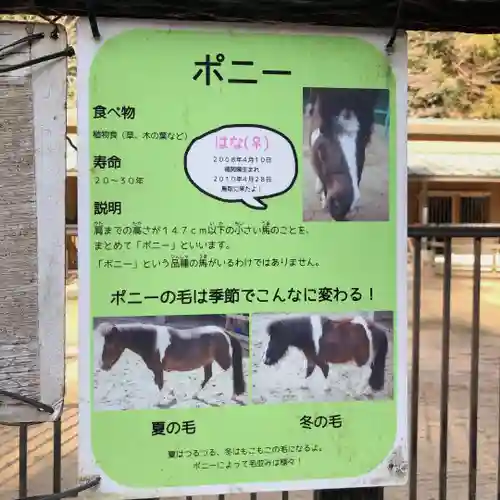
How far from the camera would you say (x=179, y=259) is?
6.21ft

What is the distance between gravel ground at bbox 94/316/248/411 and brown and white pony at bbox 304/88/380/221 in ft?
1.75

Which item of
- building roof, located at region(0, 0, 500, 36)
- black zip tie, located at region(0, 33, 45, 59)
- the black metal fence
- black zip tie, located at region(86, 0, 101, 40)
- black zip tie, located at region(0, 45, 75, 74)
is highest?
building roof, located at region(0, 0, 500, 36)

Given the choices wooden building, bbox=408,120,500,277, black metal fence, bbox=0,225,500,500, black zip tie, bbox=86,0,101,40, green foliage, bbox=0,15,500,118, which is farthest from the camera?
green foliage, bbox=0,15,500,118

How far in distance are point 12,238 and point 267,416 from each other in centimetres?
88

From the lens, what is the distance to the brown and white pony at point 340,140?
193 centimetres

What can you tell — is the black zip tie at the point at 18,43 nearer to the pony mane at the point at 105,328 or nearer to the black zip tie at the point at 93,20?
the black zip tie at the point at 93,20

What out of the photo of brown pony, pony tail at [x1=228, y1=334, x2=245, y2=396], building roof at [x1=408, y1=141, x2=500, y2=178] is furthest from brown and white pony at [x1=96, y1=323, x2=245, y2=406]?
building roof at [x1=408, y1=141, x2=500, y2=178]

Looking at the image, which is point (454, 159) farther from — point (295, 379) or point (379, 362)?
point (295, 379)

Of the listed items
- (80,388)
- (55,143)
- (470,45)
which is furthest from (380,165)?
(470,45)

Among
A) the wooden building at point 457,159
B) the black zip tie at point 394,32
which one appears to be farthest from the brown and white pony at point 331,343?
the wooden building at point 457,159

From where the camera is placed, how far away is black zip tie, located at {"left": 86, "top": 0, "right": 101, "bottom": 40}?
1.81 m

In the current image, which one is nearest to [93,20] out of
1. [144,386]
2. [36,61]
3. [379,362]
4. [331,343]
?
[36,61]

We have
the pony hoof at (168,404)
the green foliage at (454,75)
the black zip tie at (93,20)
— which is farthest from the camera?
the green foliage at (454,75)

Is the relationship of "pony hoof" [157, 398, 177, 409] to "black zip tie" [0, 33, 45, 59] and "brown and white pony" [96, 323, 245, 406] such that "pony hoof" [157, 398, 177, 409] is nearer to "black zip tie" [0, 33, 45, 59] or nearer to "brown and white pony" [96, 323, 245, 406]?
"brown and white pony" [96, 323, 245, 406]
